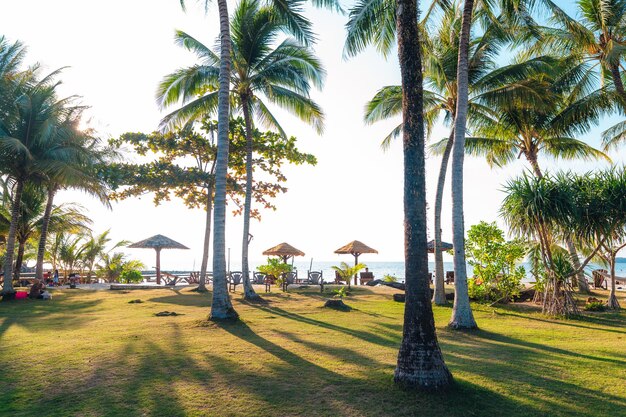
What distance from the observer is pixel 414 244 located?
5.00 metres

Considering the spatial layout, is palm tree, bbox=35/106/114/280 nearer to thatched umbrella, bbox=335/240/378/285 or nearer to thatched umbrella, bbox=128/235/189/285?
thatched umbrella, bbox=128/235/189/285

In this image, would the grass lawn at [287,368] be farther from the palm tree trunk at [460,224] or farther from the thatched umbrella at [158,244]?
the thatched umbrella at [158,244]

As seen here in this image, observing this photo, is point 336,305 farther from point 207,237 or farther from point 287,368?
point 207,237

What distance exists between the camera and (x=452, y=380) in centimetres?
478

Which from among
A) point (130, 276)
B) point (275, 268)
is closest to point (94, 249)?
point (130, 276)

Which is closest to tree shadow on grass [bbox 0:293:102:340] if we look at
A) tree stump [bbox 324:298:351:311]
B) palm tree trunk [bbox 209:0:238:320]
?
palm tree trunk [bbox 209:0:238:320]

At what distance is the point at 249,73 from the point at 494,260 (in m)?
11.3

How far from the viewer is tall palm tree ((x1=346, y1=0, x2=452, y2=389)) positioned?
15.6ft

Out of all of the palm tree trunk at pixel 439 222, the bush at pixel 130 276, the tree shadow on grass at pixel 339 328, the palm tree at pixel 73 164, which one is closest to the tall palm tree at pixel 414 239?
the tree shadow on grass at pixel 339 328

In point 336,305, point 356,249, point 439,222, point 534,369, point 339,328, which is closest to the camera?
point 534,369

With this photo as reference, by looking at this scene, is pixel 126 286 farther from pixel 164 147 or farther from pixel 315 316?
pixel 315 316

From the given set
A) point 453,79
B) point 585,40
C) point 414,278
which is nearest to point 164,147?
point 453,79

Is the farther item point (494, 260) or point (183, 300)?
point (183, 300)

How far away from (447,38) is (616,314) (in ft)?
36.8
